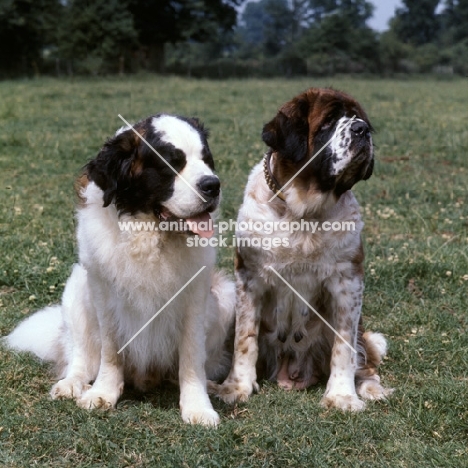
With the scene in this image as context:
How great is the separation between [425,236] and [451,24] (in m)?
81.9

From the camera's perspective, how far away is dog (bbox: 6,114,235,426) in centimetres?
328

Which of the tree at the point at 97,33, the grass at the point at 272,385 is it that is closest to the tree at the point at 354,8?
the tree at the point at 97,33

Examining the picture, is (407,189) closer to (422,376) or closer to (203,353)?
(422,376)

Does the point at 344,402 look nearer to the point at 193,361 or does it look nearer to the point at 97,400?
the point at 193,361

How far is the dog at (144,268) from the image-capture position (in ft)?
10.8

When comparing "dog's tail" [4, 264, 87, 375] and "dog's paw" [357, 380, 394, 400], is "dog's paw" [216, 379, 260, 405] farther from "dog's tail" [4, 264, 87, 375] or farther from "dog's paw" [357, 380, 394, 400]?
"dog's tail" [4, 264, 87, 375]

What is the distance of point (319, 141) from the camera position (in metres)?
3.70

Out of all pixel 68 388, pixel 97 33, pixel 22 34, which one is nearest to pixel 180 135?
pixel 68 388

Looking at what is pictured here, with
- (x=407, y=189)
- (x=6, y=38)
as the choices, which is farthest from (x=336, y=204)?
(x=6, y=38)

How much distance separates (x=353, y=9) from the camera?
73438 mm

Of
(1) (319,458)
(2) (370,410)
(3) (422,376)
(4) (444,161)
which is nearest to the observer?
(1) (319,458)

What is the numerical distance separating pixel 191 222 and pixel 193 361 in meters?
0.74

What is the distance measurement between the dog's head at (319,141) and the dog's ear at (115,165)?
0.78 m

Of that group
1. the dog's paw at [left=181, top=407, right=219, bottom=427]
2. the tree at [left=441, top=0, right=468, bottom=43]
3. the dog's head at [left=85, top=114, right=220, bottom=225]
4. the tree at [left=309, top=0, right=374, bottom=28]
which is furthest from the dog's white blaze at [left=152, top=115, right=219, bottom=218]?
the tree at [left=441, top=0, right=468, bottom=43]
